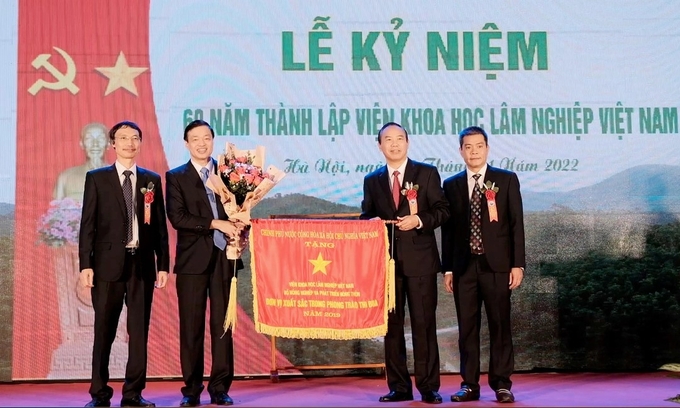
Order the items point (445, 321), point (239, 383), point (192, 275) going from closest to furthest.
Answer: point (192, 275)
point (239, 383)
point (445, 321)

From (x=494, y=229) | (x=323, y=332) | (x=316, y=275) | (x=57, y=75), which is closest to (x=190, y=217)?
(x=316, y=275)

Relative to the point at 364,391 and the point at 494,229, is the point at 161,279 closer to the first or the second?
the point at 364,391

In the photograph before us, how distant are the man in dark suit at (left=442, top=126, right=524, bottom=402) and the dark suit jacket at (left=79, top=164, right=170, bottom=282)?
1.55m

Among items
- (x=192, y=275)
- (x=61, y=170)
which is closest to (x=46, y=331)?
(x=61, y=170)

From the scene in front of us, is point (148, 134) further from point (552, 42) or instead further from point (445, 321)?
point (552, 42)

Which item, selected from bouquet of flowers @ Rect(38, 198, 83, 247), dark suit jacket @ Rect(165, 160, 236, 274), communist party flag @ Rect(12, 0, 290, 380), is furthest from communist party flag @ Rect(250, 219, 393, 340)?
bouquet of flowers @ Rect(38, 198, 83, 247)

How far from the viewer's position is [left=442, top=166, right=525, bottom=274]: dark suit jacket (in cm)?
420

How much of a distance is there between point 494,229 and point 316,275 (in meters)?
0.96

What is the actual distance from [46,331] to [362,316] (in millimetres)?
2390

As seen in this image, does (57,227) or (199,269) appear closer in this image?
(199,269)

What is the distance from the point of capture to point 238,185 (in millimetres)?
4016

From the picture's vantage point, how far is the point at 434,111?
5500mm

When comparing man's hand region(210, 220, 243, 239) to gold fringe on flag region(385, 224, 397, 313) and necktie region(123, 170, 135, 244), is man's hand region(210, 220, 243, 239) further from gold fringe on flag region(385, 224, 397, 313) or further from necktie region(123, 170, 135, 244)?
gold fringe on flag region(385, 224, 397, 313)

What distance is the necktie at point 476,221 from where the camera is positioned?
421cm
